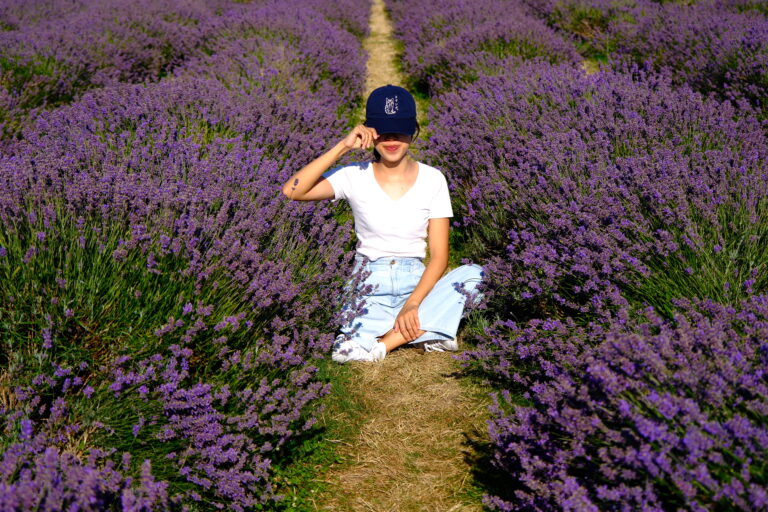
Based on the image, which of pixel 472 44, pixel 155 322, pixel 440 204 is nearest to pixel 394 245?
pixel 440 204

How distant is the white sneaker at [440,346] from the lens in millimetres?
3049

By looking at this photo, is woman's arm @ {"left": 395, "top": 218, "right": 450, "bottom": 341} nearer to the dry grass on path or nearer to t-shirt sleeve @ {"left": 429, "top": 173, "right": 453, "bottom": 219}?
t-shirt sleeve @ {"left": 429, "top": 173, "right": 453, "bottom": 219}

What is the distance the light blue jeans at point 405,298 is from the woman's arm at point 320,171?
40 centimetres

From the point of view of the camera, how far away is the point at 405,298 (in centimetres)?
315

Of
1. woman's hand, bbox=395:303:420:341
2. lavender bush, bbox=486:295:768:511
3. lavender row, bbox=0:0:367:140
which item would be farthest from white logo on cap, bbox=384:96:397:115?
lavender row, bbox=0:0:367:140

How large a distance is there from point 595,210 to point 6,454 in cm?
229

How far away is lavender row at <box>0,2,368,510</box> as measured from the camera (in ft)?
5.78

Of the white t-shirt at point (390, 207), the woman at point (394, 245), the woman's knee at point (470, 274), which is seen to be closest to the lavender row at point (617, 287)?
the woman's knee at point (470, 274)

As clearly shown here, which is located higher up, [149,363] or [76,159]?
[76,159]

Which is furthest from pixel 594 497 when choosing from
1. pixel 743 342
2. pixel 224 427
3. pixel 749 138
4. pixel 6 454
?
pixel 749 138

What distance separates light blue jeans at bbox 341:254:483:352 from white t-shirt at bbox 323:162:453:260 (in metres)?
0.07

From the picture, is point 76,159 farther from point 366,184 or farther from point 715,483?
point 715,483

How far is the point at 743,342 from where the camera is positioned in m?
1.89

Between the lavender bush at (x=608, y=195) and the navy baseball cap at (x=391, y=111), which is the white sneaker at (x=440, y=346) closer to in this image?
the lavender bush at (x=608, y=195)
